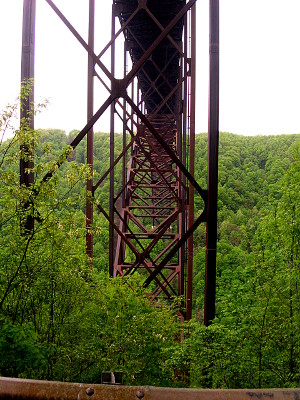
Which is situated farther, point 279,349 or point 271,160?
point 271,160

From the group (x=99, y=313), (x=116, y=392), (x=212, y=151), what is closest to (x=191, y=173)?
(x=212, y=151)

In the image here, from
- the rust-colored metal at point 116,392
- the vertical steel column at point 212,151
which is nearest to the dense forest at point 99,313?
the vertical steel column at point 212,151

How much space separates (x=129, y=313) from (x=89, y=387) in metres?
4.11

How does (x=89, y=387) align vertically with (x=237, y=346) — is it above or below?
above

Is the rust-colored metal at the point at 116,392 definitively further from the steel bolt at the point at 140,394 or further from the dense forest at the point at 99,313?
the dense forest at the point at 99,313

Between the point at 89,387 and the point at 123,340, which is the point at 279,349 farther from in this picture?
the point at 89,387

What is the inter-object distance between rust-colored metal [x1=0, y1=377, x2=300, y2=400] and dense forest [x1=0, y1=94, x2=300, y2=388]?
2.35 metres

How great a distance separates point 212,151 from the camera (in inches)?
236

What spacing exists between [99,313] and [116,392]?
3734 mm

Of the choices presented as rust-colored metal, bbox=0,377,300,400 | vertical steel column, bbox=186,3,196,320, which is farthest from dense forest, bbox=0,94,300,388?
rust-colored metal, bbox=0,377,300,400

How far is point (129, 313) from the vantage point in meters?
5.56

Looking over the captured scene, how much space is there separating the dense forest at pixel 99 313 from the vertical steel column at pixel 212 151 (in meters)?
0.38

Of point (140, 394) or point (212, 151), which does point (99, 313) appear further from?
point (140, 394)

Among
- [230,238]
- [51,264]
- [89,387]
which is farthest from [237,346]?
[230,238]
